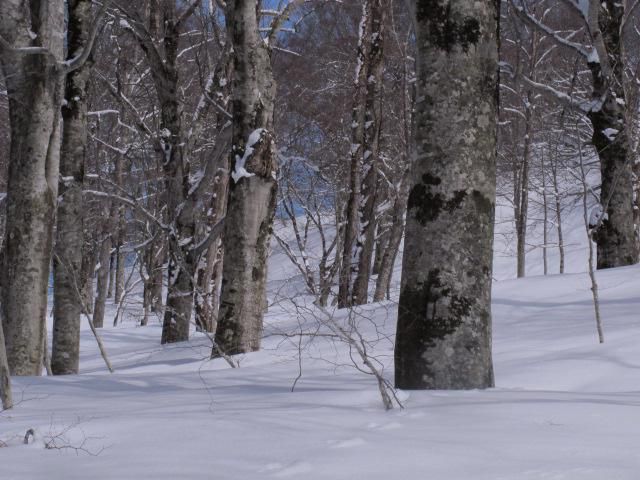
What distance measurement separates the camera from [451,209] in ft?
10.1

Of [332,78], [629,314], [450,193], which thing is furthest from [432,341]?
[332,78]

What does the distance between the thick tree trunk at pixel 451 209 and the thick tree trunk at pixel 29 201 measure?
3.02 metres

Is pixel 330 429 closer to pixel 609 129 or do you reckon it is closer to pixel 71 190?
pixel 71 190

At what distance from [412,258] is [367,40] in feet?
27.1

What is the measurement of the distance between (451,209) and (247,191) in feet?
10.2

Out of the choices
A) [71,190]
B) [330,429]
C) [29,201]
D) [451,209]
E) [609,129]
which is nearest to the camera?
[330,429]

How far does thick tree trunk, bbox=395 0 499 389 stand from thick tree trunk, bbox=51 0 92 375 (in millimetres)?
4491

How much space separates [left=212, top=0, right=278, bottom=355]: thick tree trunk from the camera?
19.4ft

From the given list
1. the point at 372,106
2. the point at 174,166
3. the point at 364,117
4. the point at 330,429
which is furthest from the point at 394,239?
the point at 330,429

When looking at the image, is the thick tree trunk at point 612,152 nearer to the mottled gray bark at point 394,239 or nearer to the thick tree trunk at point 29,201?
the mottled gray bark at point 394,239

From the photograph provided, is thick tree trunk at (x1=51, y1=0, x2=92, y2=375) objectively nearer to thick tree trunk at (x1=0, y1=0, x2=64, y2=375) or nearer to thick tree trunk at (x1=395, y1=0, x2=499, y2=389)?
thick tree trunk at (x1=0, y1=0, x2=64, y2=375)

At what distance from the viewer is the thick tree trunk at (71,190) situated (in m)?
6.59

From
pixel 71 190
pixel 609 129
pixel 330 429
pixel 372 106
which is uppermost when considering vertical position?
pixel 372 106

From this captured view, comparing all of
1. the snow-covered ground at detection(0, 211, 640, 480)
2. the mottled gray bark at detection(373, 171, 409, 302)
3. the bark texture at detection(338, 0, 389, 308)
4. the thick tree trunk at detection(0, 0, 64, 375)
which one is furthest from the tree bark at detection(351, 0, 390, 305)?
the snow-covered ground at detection(0, 211, 640, 480)
